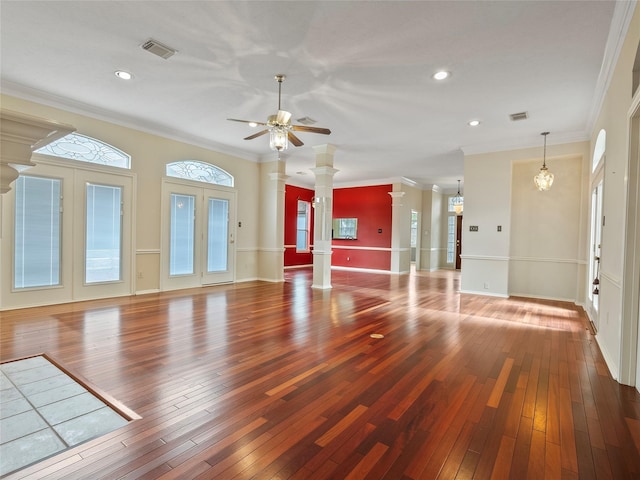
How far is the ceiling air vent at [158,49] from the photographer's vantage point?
336 centimetres

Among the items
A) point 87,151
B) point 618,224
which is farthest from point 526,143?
point 87,151

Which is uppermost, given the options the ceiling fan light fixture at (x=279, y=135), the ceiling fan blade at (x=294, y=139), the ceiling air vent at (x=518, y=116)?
the ceiling air vent at (x=518, y=116)

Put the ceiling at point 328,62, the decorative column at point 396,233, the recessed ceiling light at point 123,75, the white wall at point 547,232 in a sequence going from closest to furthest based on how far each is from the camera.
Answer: the ceiling at point 328,62 < the recessed ceiling light at point 123,75 < the white wall at point 547,232 < the decorative column at point 396,233

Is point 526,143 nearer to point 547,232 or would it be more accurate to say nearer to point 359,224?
point 547,232

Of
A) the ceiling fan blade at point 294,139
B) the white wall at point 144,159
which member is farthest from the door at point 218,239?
the ceiling fan blade at point 294,139

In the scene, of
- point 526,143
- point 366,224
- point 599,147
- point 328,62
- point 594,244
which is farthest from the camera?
point 366,224

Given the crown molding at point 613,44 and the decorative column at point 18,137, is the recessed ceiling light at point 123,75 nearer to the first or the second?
the decorative column at point 18,137

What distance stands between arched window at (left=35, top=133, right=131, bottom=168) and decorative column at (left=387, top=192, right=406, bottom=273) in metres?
7.57

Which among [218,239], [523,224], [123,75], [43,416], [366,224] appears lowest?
[43,416]

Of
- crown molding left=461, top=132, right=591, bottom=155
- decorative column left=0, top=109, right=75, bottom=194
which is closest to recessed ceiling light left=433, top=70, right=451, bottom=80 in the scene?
crown molding left=461, top=132, right=591, bottom=155

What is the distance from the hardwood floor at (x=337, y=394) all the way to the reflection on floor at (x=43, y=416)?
0.38 ft

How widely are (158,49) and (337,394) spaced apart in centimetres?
386

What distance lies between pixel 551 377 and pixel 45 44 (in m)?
5.98

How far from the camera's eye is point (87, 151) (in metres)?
5.28
